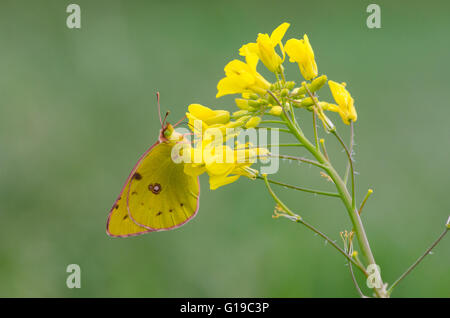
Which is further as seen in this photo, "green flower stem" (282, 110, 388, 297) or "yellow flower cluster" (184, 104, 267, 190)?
"yellow flower cluster" (184, 104, 267, 190)

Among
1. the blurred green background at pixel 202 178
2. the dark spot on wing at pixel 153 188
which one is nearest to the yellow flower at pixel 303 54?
the dark spot on wing at pixel 153 188

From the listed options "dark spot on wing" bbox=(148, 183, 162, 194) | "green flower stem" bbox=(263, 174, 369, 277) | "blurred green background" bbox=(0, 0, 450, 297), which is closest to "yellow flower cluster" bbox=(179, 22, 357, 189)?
"green flower stem" bbox=(263, 174, 369, 277)

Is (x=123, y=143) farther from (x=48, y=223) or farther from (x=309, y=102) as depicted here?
(x=309, y=102)

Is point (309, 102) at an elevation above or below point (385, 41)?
below

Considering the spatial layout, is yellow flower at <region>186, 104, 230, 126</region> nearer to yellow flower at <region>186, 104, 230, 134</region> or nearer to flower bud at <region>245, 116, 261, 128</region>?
yellow flower at <region>186, 104, 230, 134</region>

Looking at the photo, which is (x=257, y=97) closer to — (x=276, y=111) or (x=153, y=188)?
(x=276, y=111)

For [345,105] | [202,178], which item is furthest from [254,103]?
[202,178]

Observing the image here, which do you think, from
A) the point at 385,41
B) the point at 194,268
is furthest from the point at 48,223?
the point at 385,41
